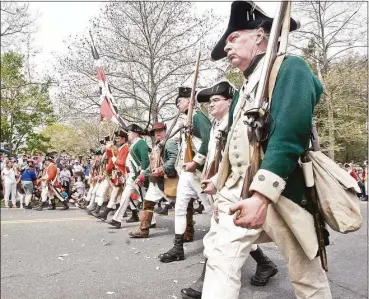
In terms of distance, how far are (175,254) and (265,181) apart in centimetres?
333

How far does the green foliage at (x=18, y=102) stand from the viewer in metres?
25.8

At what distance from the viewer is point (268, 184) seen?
1.63 meters

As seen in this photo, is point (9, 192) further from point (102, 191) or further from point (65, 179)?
point (102, 191)

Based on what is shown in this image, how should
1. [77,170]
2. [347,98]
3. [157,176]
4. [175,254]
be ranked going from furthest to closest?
[347,98], [77,170], [157,176], [175,254]

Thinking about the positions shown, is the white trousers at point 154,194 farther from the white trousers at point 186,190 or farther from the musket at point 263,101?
the musket at point 263,101

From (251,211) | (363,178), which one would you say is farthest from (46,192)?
(363,178)

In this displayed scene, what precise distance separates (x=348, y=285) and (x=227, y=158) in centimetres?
236

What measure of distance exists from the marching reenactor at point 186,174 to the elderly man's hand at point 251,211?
283cm

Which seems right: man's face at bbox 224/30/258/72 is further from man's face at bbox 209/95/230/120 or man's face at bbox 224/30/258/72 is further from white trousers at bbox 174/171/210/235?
white trousers at bbox 174/171/210/235

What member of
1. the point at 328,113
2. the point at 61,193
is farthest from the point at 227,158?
the point at 328,113

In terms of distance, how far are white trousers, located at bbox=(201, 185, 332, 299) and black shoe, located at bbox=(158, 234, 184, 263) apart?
8.84ft

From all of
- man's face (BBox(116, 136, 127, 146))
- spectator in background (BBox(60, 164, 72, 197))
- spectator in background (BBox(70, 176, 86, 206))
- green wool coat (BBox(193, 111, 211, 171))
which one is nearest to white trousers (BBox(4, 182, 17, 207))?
spectator in background (BBox(60, 164, 72, 197))

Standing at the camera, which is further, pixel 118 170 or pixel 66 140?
pixel 66 140

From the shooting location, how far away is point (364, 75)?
23.1 m
